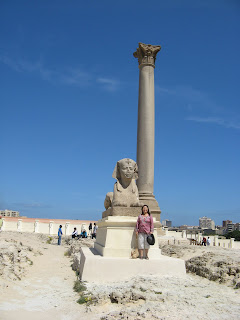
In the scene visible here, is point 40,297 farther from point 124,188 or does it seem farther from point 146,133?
point 146,133

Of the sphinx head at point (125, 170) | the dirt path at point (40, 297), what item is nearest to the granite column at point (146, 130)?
the sphinx head at point (125, 170)

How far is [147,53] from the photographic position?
19922 mm

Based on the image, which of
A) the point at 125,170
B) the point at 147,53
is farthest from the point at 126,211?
the point at 147,53

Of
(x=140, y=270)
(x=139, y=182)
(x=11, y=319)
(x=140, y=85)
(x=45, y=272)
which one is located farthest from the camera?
(x=140, y=85)

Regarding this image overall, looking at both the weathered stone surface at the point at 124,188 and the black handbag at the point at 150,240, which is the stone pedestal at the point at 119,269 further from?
the weathered stone surface at the point at 124,188

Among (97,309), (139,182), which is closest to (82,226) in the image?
(139,182)

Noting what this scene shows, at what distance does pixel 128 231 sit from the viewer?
7.38 metres

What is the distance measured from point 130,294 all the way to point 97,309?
600 mm

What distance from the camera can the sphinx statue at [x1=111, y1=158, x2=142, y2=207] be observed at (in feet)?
25.8

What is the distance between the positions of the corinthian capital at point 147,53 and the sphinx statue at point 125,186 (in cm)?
1309

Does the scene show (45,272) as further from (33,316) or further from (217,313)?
(217,313)

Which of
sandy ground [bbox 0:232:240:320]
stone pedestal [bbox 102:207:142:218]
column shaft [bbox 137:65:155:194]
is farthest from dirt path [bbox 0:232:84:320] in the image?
column shaft [bbox 137:65:155:194]

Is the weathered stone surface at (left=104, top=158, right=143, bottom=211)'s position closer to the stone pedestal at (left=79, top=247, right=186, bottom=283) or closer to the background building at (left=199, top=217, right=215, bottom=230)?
the stone pedestal at (left=79, top=247, right=186, bottom=283)

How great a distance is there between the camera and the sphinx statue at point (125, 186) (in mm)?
7871
